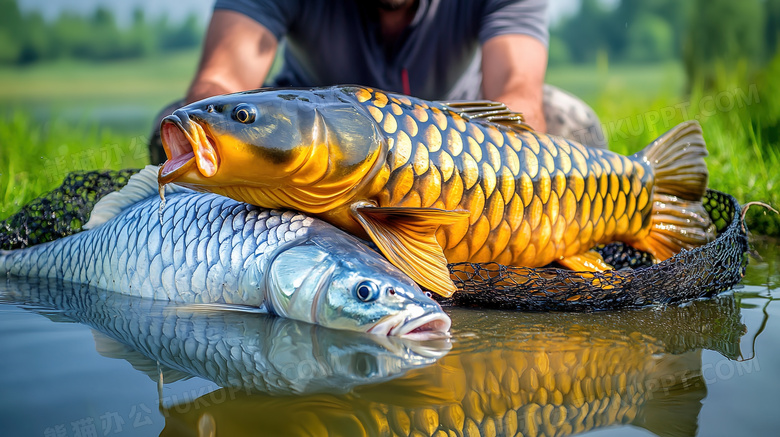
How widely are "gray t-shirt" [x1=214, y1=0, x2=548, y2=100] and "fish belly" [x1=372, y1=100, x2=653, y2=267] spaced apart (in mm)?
1270

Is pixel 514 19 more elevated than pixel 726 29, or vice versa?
pixel 726 29

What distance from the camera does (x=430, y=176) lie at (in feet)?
5.02

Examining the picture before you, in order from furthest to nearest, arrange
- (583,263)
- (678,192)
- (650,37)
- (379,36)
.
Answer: (650,37)
(379,36)
(678,192)
(583,263)

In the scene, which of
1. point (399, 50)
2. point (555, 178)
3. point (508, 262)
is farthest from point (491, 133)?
point (399, 50)

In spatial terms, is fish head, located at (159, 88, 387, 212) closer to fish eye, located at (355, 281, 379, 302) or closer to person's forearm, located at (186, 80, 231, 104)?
fish eye, located at (355, 281, 379, 302)

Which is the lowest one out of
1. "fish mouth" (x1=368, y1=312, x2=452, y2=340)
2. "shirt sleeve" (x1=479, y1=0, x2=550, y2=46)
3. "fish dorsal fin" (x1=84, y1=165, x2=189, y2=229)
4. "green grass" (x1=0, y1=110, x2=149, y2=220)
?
"green grass" (x1=0, y1=110, x2=149, y2=220)

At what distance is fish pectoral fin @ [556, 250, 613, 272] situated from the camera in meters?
1.82

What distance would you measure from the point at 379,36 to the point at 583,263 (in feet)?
5.74

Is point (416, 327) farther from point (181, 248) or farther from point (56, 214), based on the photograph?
point (56, 214)

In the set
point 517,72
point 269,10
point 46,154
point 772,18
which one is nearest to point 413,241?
point 517,72

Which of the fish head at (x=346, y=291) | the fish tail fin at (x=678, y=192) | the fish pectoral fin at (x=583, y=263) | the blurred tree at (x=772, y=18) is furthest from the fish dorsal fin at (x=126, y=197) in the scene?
the blurred tree at (x=772, y=18)

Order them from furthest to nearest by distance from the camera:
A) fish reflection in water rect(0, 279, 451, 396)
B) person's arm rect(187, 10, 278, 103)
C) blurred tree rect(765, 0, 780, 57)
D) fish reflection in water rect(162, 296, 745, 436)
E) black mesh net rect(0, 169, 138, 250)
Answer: blurred tree rect(765, 0, 780, 57)
person's arm rect(187, 10, 278, 103)
black mesh net rect(0, 169, 138, 250)
fish reflection in water rect(0, 279, 451, 396)
fish reflection in water rect(162, 296, 745, 436)

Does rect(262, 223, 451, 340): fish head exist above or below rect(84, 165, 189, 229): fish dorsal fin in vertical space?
above

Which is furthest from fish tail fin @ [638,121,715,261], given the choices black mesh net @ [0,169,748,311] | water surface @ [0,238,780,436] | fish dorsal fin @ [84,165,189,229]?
fish dorsal fin @ [84,165,189,229]
